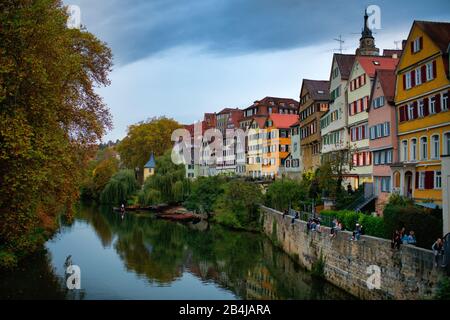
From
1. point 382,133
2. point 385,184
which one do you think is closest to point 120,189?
point 385,184

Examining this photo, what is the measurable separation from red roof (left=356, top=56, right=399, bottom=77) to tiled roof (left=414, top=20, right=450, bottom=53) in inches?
350

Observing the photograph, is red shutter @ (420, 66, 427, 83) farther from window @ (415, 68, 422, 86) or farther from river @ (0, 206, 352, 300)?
river @ (0, 206, 352, 300)

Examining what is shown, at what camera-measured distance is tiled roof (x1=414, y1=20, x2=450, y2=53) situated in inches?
1011

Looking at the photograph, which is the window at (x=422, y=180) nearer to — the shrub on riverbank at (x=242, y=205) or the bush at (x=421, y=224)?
the bush at (x=421, y=224)

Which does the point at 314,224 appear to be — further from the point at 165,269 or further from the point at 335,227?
the point at 165,269

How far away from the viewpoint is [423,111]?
27656mm

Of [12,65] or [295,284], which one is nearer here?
[12,65]

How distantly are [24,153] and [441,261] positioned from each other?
1443 centimetres

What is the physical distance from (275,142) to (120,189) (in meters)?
26.1

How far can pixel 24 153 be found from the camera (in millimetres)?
18141
